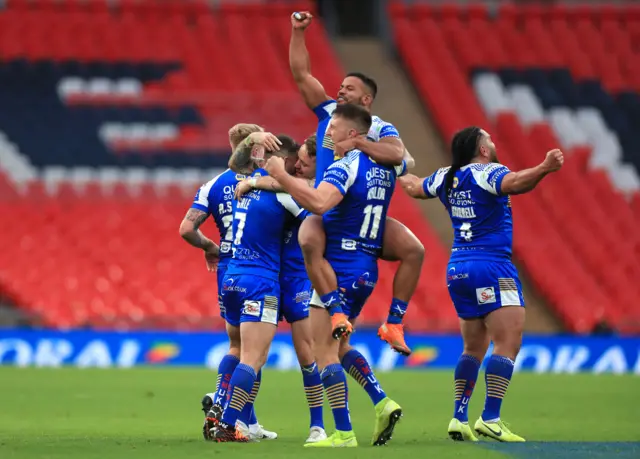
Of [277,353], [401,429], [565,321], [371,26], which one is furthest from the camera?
[371,26]

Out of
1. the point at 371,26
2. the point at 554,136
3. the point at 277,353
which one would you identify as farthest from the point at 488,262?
the point at 371,26

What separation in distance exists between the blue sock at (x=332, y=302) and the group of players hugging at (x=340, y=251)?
0.04 ft

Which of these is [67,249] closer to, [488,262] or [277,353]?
[277,353]

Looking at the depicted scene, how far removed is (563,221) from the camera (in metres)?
24.6

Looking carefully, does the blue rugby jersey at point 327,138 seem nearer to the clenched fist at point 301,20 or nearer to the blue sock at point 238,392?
the clenched fist at point 301,20

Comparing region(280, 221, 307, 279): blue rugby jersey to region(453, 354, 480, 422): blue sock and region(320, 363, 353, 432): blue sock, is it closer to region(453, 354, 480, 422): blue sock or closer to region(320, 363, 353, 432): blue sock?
region(320, 363, 353, 432): blue sock

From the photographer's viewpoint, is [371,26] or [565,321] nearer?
[565,321]

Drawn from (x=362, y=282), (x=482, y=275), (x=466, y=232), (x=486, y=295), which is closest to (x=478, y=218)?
(x=466, y=232)

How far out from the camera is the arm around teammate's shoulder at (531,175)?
28.0ft

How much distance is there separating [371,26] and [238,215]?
22.7 meters

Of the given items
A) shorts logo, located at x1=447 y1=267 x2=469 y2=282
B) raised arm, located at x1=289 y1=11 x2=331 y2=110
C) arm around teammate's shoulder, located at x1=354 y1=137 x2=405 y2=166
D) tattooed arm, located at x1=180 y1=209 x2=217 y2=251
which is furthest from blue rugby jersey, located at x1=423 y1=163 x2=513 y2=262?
tattooed arm, located at x1=180 y1=209 x2=217 y2=251

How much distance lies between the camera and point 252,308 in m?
9.07

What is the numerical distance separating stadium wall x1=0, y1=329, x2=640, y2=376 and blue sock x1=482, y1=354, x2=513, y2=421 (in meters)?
9.55

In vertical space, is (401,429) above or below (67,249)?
below
